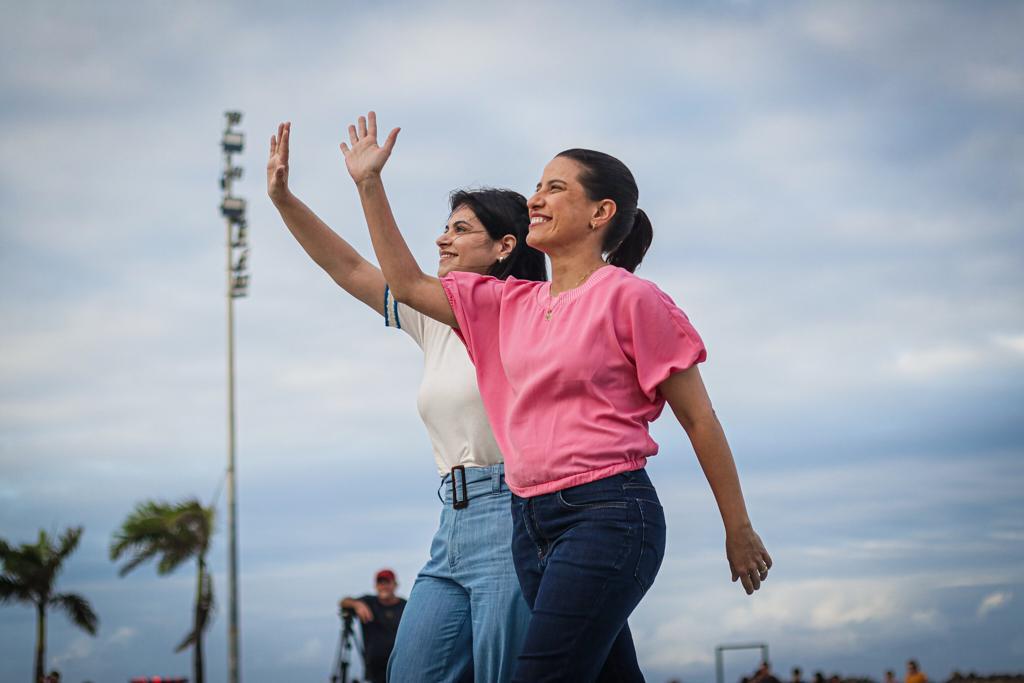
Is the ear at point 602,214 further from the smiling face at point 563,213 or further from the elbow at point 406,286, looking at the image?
the elbow at point 406,286

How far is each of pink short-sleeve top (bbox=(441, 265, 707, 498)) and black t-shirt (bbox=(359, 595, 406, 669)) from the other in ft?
23.8

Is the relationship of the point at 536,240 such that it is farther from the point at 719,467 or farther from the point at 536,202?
the point at 719,467

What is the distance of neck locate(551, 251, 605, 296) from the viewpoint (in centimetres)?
315

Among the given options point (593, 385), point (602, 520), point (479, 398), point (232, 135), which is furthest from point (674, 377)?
point (232, 135)

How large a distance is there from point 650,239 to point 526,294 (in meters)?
0.49

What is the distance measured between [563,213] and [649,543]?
3.21 ft

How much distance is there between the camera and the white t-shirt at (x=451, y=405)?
363 centimetres

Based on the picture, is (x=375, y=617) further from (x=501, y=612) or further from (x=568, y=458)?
(x=568, y=458)

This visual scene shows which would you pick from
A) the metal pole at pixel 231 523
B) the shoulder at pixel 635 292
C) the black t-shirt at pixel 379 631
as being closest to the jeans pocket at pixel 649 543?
the shoulder at pixel 635 292

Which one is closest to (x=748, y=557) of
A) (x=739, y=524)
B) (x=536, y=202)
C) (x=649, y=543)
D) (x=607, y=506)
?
(x=739, y=524)

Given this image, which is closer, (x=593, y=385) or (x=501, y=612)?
(x=593, y=385)

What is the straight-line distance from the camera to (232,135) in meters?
24.6

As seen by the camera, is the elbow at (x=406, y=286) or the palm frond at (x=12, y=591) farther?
the palm frond at (x=12, y=591)

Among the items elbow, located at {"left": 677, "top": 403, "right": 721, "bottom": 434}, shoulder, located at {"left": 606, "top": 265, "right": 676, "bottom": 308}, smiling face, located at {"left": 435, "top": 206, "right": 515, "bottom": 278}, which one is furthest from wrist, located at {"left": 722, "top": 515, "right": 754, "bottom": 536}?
smiling face, located at {"left": 435, "top": 206, "right": 515, "bottom": 278}
